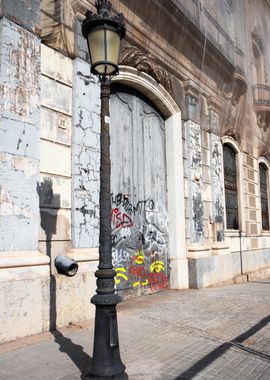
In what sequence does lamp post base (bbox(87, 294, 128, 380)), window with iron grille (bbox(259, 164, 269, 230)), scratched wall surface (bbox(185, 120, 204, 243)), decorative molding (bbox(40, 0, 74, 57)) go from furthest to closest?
window with iron grille (bbox(259, 164, 269, 230)) → scratched wall surface (bbox(185, 120, 204, 243)) → decorative molding (bbox(40, 0, 74, 57)) → lamp post base (bbox(87, 294, 128, 380))

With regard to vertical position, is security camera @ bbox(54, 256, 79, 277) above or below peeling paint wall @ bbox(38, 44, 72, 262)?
below

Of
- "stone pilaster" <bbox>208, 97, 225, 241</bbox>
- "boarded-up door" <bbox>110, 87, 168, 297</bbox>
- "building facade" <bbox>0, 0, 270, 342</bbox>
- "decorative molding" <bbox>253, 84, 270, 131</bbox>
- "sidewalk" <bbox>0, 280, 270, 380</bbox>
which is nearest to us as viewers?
"sidewalk" <bbox>0, 280, 270, 380</bbox>

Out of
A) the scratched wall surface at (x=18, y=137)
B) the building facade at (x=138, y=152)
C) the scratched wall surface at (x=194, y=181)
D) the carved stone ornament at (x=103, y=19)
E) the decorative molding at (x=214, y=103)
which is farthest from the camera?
the decorative molding at (x=214, y=103)

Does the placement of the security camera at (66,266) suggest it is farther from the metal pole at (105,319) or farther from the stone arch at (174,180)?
the stone arch at (174,180)

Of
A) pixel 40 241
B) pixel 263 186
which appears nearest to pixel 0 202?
pixel 40 241

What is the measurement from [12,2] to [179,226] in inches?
215

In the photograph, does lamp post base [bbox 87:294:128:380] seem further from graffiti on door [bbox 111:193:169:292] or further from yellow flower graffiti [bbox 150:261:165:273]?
yellow flower graffiti [bbox 150:261:165:273]

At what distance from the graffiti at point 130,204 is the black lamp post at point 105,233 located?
3.60m

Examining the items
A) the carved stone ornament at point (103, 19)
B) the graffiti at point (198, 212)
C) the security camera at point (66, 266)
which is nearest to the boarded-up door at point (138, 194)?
the graffiti at point (198, 212)

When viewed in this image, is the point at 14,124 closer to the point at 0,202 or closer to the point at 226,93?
the point at 0,202

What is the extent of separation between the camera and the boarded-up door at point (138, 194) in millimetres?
7211

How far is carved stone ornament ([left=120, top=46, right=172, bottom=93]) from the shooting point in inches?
286

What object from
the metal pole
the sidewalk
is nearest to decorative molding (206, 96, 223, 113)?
the sidewalk

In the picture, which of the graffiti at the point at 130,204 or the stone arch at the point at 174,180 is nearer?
the graffiti at the point at 130,204
